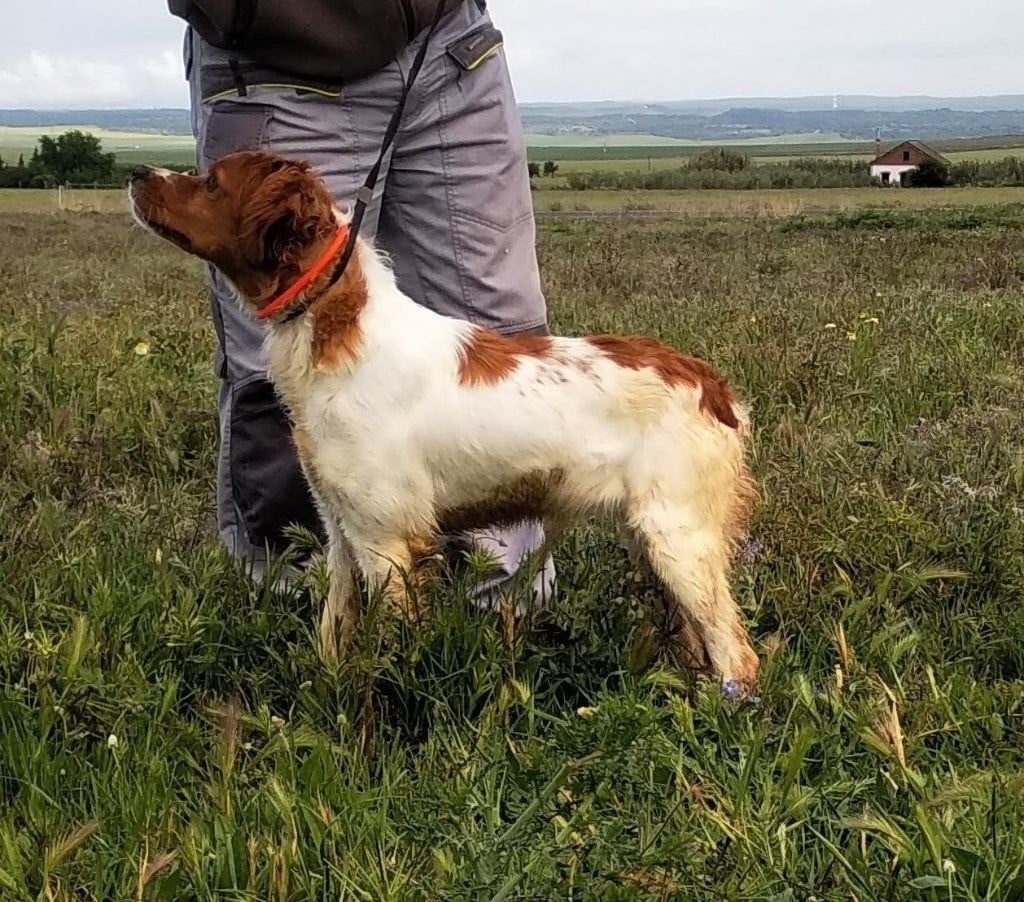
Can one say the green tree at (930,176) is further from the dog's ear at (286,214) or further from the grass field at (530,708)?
the dog's ear at (286,214)

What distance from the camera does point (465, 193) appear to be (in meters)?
3.92

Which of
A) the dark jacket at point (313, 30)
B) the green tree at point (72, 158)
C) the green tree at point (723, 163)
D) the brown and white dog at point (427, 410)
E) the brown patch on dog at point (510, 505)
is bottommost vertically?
the green tree at point (723, 163)

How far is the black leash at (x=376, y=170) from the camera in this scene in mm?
3396

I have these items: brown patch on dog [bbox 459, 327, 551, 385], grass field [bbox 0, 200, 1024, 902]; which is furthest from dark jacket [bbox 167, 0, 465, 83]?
grass field [bbox 0, 200, 1024, 902]

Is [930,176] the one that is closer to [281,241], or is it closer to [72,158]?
[72,158]

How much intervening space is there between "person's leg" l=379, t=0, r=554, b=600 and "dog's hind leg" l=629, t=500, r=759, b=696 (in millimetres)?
514

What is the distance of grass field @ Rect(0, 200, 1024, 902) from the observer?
227 centimetres

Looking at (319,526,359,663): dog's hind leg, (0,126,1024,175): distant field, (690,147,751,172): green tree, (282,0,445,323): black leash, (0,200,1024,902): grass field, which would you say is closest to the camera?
(0,200,1024,902): grass field

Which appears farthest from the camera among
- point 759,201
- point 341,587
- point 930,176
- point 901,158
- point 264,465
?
point 901,158

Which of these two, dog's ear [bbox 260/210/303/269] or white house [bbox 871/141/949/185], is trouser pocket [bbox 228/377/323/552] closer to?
A: dog's ear [bbox 260/210/303/269]

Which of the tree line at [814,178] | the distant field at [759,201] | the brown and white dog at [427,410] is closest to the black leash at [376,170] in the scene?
the brown and white dog at [427,410]

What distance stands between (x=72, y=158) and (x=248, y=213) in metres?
65.2

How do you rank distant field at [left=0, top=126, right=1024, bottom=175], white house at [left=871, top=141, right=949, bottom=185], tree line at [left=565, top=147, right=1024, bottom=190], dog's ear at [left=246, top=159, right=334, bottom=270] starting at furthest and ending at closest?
distant field at [left=0, top=126, right=1024, bottom=175]
white house at [left=871, top=141, right=949, bottom=185]
tree line at [left=565, top=147, right=1024, bottom=190]
dog's ear at [left=246, top=159, right=334, bottom=270]

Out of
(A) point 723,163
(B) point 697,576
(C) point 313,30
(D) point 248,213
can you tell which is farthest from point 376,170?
(A) point 723,163
